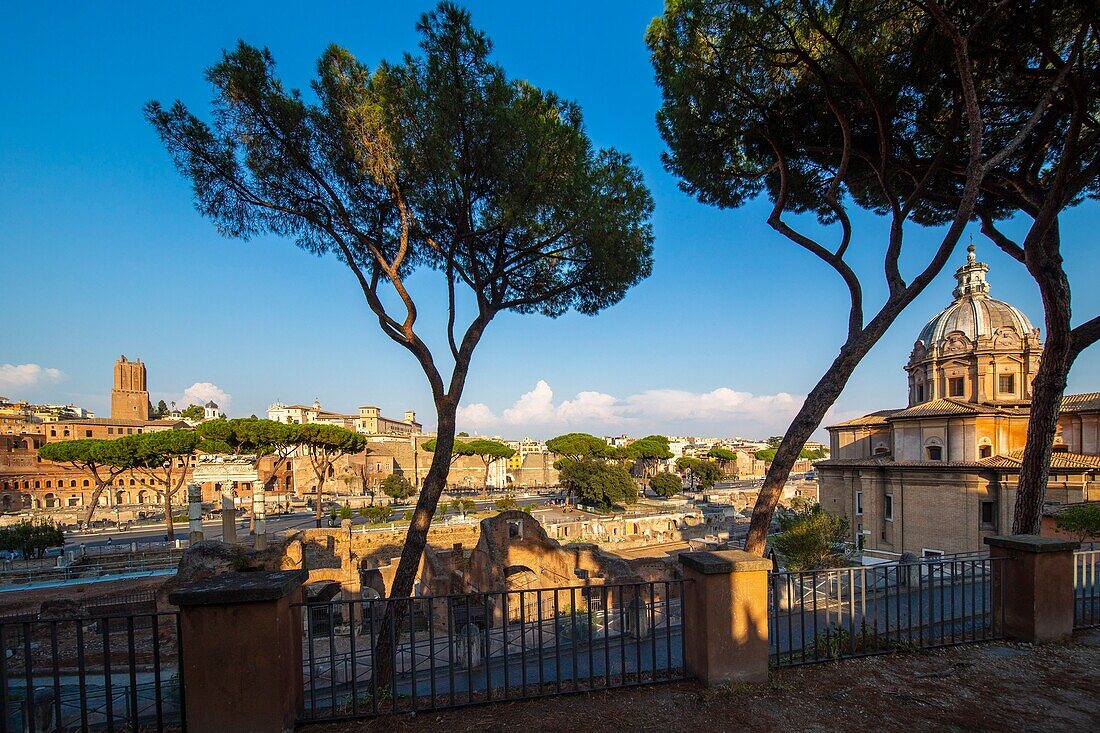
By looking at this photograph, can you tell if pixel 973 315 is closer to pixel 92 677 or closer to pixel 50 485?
pixel 92 677

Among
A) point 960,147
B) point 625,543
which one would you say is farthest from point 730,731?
point 625,543

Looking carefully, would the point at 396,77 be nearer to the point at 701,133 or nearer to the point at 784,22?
the point at 701,133

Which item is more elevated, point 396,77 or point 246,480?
point 396,77

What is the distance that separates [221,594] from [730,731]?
10.7 feet

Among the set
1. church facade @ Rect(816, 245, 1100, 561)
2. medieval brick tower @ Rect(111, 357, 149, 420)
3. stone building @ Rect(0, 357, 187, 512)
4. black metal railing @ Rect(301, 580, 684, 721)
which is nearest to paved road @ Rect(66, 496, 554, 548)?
stone building @ Rect(0, 357, 187, 512)

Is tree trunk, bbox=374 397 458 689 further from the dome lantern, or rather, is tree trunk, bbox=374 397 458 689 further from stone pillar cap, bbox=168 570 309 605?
the dome lantern

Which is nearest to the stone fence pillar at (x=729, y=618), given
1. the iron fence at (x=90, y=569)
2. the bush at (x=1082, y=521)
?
the bush at (x=1082, y=521)

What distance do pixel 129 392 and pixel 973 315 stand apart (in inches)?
3662

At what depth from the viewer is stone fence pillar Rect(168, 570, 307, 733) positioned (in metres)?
2.96

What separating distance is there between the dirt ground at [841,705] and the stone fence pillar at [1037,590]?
39cm

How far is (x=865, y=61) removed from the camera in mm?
5812

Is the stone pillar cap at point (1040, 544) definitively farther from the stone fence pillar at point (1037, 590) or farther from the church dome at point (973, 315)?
the church dome at point (973, 315)

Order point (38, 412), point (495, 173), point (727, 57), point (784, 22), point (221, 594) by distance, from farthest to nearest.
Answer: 1. point (38, 412)
2. point (495, 173)
3. point (727, 57)
4. point (784, 22)
5. point (221, 594)

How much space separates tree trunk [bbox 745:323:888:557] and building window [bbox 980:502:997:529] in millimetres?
21377
